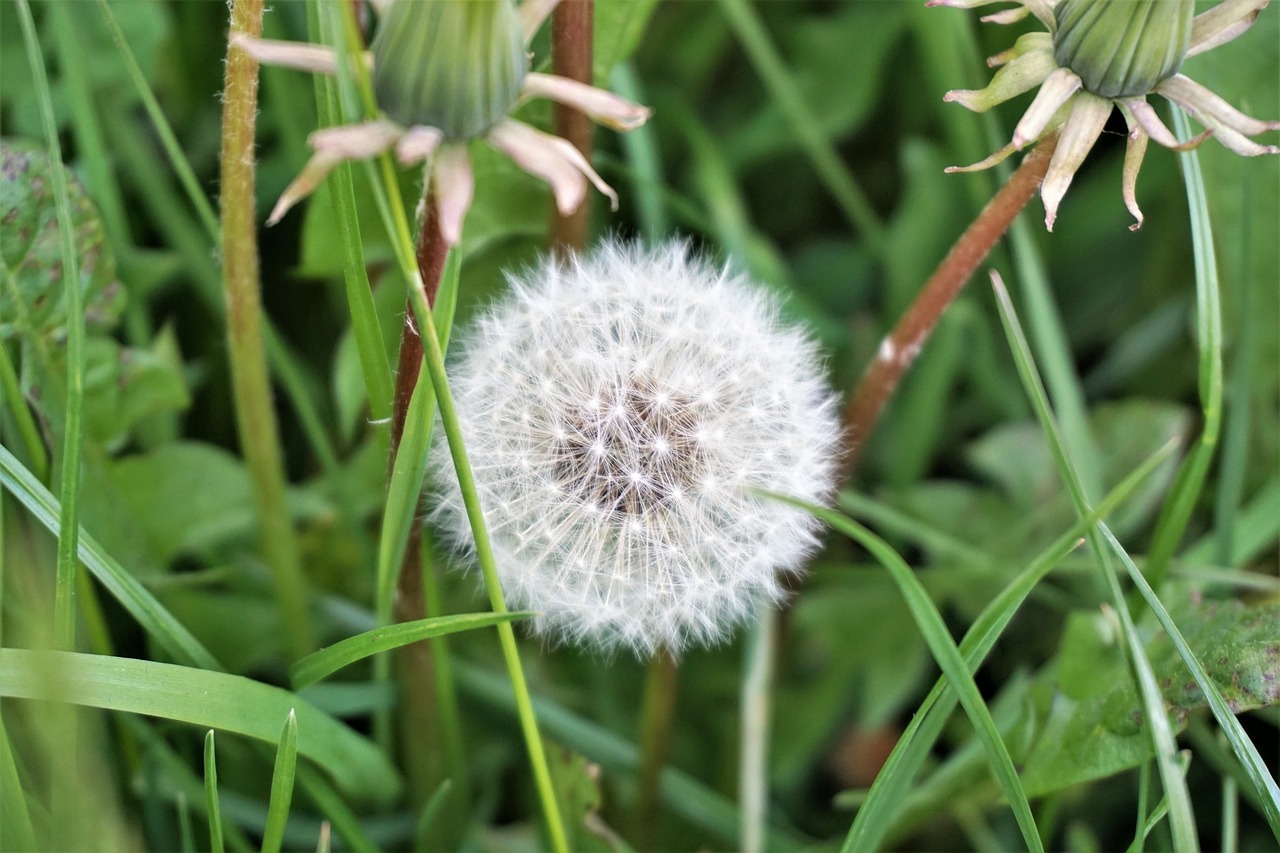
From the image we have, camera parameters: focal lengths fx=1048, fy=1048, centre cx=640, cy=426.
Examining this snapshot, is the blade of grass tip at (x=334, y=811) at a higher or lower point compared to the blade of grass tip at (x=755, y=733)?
higher

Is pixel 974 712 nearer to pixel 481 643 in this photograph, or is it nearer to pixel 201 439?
pixel 481 643

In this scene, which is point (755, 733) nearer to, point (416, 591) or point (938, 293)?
point (416, 591)

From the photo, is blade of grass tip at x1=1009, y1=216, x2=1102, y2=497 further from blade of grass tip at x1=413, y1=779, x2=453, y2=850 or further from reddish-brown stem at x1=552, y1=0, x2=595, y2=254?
blade of grass tip at x1=413, y1=779, x2=453, y2=850

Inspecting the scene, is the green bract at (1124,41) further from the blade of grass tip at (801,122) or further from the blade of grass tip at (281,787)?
the blade of grass tip at (281,787)

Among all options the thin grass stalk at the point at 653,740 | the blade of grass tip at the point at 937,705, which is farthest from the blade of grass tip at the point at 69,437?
the blade of grass tip at the point at 937,705

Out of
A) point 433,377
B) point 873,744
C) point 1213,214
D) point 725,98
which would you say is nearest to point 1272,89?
point 1213,214

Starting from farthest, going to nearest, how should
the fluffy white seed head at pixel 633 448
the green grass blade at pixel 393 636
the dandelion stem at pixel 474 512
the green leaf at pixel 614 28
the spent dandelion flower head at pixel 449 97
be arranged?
1. the green leaf at pixel 614 28
2. the fluffy white seed head at pixel 633 448
3. the green grass blade at pixel 393 636
4. the dandelion stem at pixel 474 512
5. the spent dandelion flower head at pixel 449 97

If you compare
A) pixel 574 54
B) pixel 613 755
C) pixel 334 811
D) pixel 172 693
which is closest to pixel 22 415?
pixel 172 693
